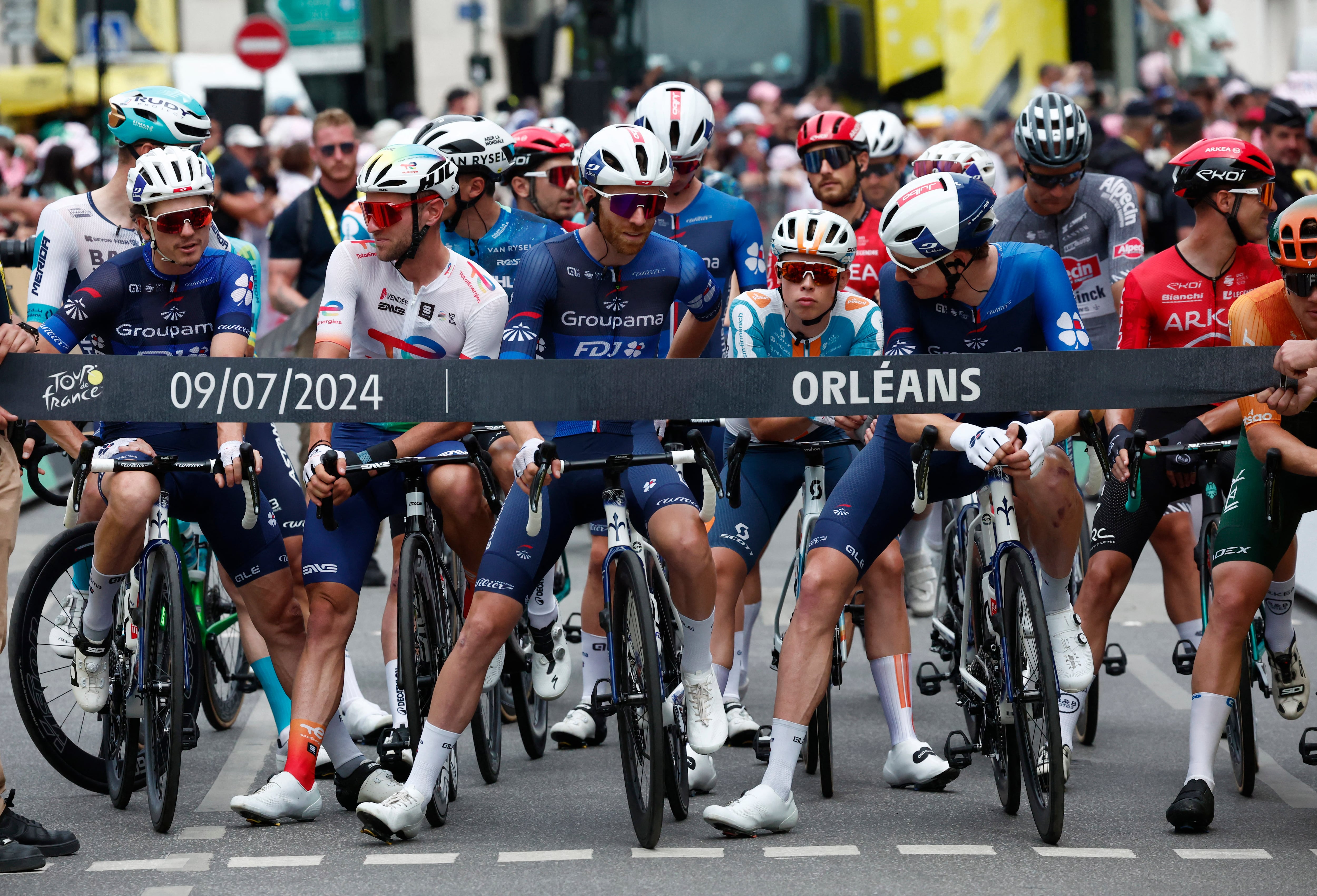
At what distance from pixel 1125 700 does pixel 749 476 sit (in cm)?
212

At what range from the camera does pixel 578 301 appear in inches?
256

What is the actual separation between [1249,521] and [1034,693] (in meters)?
0.93

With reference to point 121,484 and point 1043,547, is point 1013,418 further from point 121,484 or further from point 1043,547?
A: point 121,484

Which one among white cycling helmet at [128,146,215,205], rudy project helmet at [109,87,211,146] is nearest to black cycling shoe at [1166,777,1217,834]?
white cycling helmet at [128,146,215,205]

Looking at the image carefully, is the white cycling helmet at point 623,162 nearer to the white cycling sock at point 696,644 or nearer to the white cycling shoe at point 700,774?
the white cycling sock at point 696,644

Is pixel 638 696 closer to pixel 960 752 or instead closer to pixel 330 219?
pixel 960 752

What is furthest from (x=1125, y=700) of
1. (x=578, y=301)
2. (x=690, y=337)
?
(x=578, y=301)

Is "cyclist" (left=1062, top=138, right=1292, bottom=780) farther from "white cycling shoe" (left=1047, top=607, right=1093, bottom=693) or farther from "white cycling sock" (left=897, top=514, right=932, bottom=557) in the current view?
"white cycling sock" (left=897, top=514, right=932, bottom=557)

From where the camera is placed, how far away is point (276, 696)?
7082 mm

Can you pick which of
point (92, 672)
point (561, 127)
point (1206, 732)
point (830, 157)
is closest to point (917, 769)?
point (1206, 732)

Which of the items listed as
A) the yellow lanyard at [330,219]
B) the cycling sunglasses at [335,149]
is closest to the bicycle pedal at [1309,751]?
the yellow lanyard at [330,219]

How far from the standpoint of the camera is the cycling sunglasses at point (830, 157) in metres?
8.62

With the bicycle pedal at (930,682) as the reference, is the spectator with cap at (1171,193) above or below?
above

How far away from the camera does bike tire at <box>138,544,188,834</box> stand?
20.4 feet
